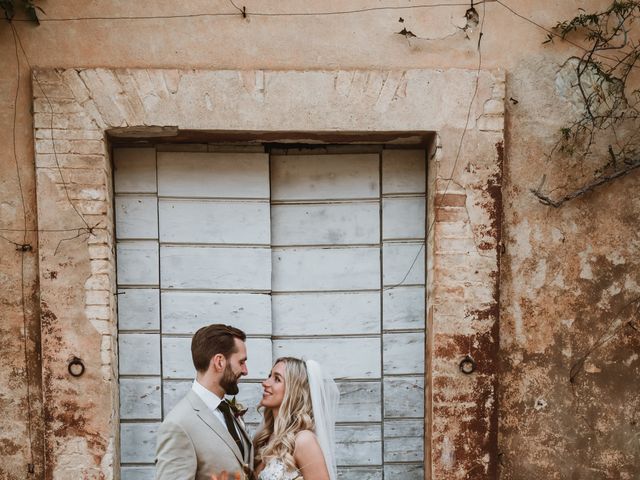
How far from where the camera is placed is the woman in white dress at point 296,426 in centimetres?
340

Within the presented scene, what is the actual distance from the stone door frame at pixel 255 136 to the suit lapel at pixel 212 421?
0.93 m

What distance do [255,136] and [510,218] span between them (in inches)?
65.6

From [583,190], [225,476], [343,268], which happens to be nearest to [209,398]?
[225,476]

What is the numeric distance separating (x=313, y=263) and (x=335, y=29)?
1.47 m

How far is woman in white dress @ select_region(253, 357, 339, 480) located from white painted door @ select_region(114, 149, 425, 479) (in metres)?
0.69

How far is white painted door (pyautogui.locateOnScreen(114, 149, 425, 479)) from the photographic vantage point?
4281 millimetres

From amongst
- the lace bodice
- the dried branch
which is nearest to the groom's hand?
the lace bodice

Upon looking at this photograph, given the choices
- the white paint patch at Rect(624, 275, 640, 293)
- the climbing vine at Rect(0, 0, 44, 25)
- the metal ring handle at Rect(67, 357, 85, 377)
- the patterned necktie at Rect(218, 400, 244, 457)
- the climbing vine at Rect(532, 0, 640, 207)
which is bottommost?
the patterned necktie at Rect(218, 400, 244, 457)

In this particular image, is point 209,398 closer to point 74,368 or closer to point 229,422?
point 229,422

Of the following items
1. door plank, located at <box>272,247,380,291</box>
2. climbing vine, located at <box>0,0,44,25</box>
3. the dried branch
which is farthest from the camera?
door plank, located at <box>272,247,380,291</box>

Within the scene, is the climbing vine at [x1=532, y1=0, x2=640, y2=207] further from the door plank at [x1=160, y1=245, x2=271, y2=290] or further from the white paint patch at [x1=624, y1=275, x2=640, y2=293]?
the door plank at [x1=160, y1=245, x2=271, y2=290]

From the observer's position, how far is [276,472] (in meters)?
3.38

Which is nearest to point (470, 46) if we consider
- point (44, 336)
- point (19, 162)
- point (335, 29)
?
point (335, 29)

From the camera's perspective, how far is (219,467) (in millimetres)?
3221
